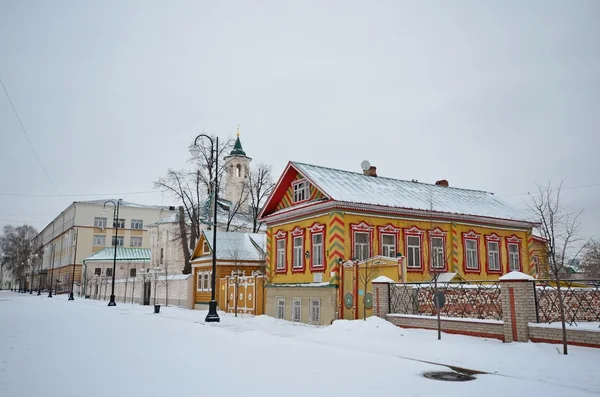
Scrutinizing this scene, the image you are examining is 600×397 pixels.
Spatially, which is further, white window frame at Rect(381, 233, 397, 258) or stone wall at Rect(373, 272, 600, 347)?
white window frame at Rect(381, 233, 397, 258)

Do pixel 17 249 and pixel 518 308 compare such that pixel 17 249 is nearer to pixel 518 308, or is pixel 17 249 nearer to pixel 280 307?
pixel 280 307

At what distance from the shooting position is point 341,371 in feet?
34.7

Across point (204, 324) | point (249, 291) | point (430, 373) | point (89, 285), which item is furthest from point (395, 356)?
point (89, 285)

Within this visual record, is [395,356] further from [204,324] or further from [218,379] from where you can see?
[204,324]

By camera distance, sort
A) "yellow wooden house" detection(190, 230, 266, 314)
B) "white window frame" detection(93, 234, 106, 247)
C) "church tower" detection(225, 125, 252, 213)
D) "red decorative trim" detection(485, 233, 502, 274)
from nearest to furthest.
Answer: "red decorative trim" detection(485, 233, 502, 274) < "yellow wooden house" detection(190, 230, 266, 314) < "church tower" detection(225, 125, 252, 213) < "white window frame" detection(93, 234, 106, 247)

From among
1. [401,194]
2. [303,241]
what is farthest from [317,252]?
[401,194]

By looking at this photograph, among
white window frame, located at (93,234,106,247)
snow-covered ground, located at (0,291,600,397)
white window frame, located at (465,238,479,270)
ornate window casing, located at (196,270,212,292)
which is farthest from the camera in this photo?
white window frame, located at (93,234,106,247)

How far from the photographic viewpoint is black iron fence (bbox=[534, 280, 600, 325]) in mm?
14242

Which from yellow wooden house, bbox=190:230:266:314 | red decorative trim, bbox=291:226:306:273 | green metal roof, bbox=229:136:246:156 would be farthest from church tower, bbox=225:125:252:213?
red decorative trim, bbox=291:226:306:273

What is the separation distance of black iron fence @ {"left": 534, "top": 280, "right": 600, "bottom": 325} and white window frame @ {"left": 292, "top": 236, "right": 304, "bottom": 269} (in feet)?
36.9

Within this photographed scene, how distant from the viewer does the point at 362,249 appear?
78.6 ft

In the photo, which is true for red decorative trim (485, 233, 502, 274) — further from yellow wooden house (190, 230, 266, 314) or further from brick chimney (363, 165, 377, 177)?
yellow wooden house (190, 230, 266, 314)

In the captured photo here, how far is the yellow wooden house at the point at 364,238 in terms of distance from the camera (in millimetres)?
22500

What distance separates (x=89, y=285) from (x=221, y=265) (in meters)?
37.7
